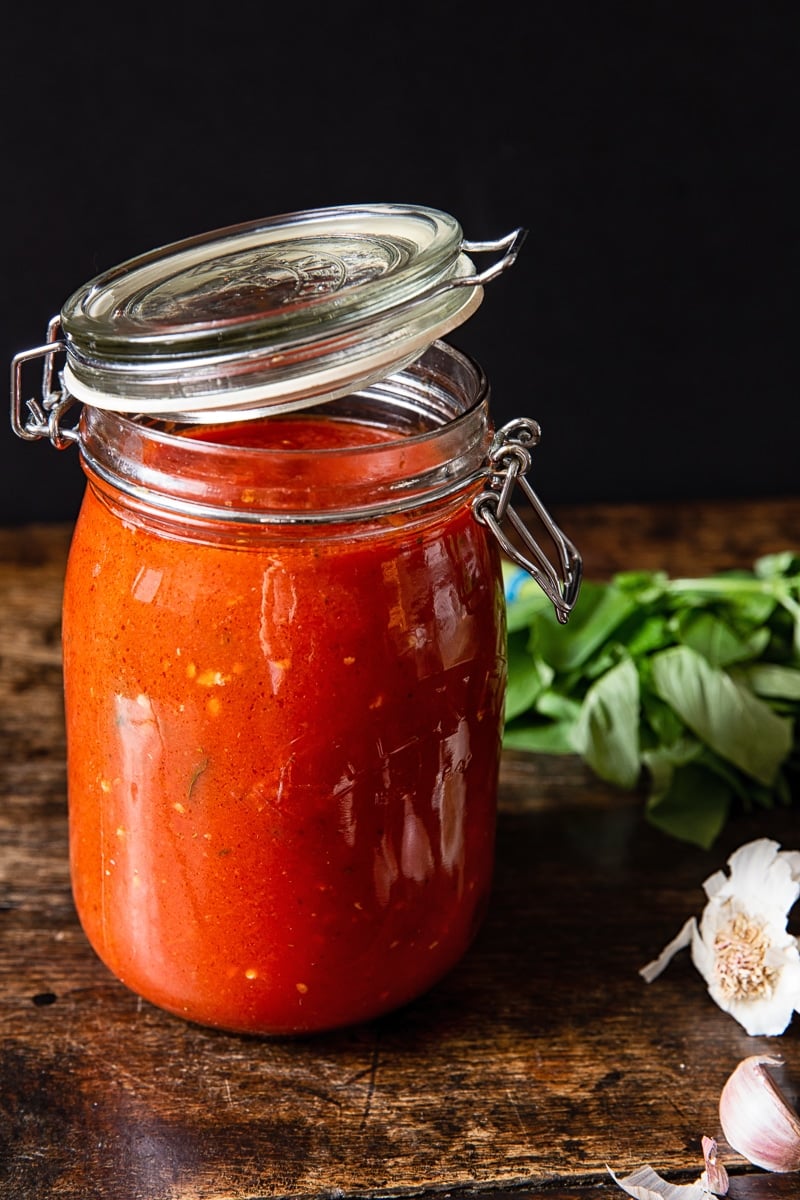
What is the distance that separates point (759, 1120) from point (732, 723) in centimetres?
34

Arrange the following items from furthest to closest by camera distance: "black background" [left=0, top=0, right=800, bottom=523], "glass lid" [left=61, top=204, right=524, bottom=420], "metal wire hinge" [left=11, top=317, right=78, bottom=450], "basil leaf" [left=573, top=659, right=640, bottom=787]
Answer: "black background" [left=0, top=0, right=800, bottom=523]
"basil leaf" [left=573, top=659, right=640, bottom=787]
"metal wire hinge" [left=11, top=317, right=78, bottom=450]
"glass lid" [left=61, top=204, right=524, bottom=420]

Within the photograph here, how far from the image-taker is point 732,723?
41.0 inches

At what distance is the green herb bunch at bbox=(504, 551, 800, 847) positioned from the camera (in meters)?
1.04

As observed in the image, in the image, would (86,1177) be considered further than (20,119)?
No

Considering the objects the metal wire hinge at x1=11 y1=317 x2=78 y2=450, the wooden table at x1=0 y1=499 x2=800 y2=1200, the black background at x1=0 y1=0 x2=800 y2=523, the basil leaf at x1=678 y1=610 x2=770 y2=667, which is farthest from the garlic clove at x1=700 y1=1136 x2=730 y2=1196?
the black background at x1=0 y1=0 x2=800 y2=523

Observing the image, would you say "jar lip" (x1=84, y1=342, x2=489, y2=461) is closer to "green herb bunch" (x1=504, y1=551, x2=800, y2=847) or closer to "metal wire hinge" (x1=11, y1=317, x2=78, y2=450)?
"metal wire hinge" (x1=11, y1=317, x2=78, y2=450)

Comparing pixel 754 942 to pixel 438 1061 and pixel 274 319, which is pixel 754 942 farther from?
pixel 274 319

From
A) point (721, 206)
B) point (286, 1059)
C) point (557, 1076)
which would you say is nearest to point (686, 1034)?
point (557, 1076)

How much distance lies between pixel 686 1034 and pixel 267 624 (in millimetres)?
381

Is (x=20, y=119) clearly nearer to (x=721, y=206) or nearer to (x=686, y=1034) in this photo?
(x=721, y=206)

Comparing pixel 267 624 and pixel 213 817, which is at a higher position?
pixel 267 624

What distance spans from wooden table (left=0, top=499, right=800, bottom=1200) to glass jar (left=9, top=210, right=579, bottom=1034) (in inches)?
1.5

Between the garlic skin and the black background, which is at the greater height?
the black background

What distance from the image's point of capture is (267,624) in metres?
0.72
